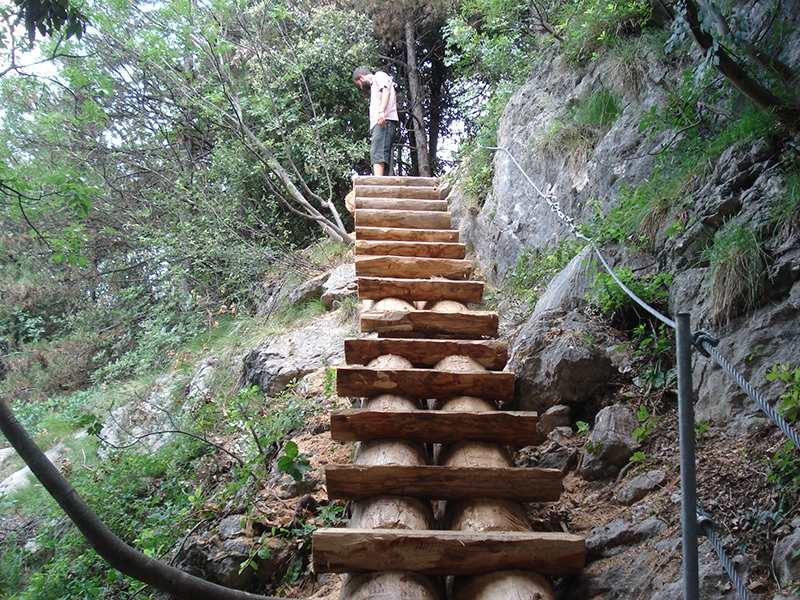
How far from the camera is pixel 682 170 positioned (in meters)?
3.09

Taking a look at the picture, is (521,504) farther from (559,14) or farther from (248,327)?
(248,327)

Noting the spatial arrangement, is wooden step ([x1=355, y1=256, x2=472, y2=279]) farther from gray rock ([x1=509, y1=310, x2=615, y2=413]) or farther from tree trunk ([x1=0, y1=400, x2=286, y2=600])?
tree trunk ([x1=0, y1=400, x2=286, y2=600])

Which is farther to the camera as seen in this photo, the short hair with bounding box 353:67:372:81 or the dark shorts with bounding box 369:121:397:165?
the short hair with bounding box 353:67:372:81

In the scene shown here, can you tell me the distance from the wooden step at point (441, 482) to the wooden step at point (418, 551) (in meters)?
0.35

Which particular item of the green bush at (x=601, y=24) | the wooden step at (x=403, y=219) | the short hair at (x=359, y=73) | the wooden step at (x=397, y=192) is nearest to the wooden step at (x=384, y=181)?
the wooden step at (x=397, y=192)

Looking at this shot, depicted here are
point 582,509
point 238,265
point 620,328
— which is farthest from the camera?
point 238,265

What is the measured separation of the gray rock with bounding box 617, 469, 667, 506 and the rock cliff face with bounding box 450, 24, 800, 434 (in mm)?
346

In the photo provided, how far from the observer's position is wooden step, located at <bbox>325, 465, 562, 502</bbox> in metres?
2.30

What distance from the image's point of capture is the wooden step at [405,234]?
528cm

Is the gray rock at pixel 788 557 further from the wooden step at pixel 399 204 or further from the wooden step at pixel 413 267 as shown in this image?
the wooden step at pixel 399 204

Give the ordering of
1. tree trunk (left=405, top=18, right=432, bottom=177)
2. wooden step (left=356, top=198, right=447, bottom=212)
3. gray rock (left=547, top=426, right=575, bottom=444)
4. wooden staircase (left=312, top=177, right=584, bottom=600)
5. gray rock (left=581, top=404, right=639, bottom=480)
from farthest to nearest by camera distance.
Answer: tree trunk (left=405, top=18, right=432, bottom=177) → wooden step (left=356, top=198, right=447, bottom=212) → gray rock (left=547, top=426, right=575, bottom=444) → gray rock (left=581, top=404, right=639, bottom=480) → wooden staircase (left=312, top=177, right=584, bottom=600)

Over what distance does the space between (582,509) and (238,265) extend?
267 inches

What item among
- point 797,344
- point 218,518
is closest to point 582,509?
point 797,344

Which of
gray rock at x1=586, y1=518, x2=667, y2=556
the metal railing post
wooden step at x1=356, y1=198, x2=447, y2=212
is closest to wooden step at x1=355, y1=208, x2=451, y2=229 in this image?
wooden step at x1=356, y1=198, x2=447, y2=212
